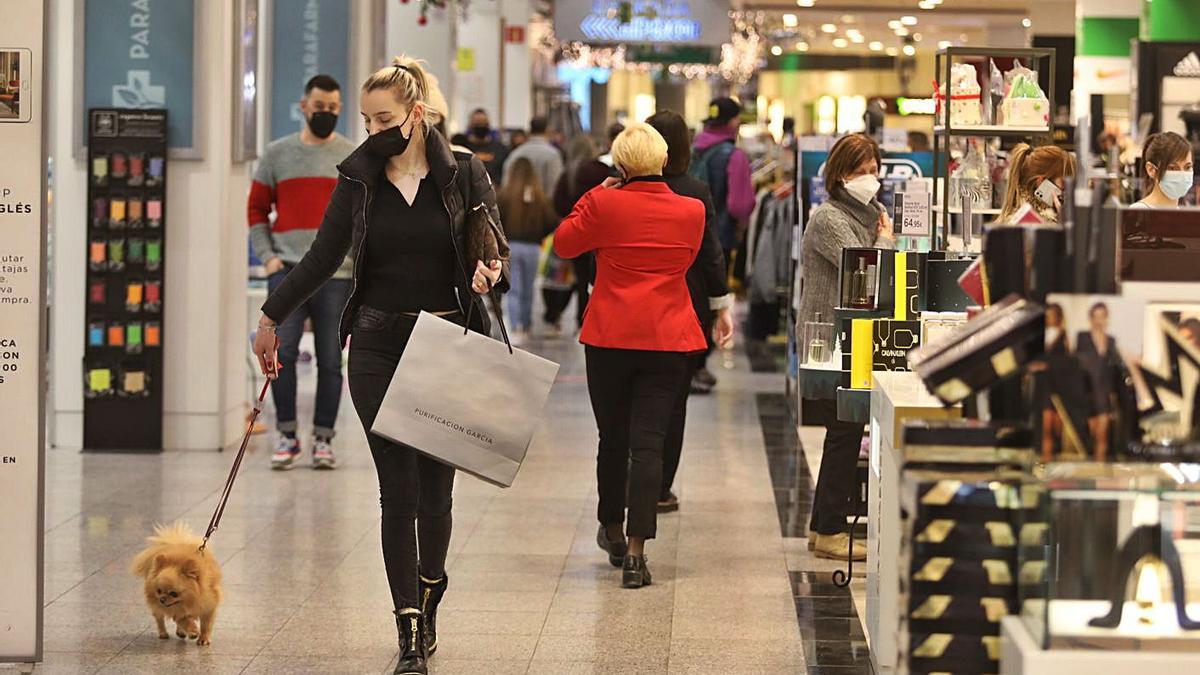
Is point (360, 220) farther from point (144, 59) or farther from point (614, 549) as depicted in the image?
point (144, 59)

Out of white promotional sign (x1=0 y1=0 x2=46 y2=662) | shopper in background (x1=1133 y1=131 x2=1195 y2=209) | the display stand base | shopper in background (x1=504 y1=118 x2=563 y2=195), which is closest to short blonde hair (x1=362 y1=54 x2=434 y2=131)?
white promotional sign (x1=0 y1=0 x2=46 y2=662)

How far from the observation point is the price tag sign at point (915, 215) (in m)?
6.47

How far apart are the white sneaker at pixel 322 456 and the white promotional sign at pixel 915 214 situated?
9.50 feet

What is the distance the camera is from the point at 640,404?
5879 millimetres

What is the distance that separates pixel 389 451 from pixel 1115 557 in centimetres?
224

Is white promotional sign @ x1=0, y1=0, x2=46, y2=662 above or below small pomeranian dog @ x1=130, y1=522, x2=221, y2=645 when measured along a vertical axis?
above

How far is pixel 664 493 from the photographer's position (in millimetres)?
7176

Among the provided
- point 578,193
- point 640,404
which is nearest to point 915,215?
point 640,404

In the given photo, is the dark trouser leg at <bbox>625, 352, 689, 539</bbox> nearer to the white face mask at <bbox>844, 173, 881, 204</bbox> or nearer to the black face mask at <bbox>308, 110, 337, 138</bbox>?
the white face mask at <bbox>844, 173, 881, 204</bbox>

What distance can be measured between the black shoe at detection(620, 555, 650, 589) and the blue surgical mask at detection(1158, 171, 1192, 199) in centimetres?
219

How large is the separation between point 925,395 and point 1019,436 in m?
1.11

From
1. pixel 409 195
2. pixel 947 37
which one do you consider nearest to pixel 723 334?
pixel 409 195

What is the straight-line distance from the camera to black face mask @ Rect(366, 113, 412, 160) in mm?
4512

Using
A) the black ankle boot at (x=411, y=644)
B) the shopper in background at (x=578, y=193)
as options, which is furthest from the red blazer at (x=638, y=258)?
the black ankle boot at (x=411, y=644)
